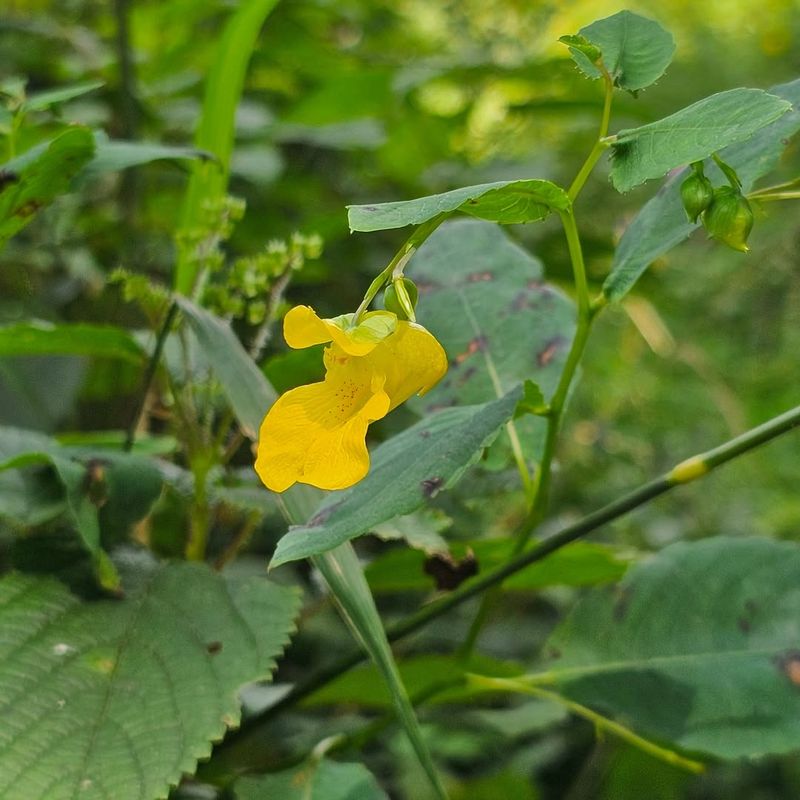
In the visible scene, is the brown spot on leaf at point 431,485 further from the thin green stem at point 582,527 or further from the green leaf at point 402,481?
the thin green stem at point 582,527

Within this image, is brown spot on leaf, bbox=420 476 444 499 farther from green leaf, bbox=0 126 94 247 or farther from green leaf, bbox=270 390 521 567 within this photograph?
green leaf, bbox=0 126 94 247

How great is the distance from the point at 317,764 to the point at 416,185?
1.08 m

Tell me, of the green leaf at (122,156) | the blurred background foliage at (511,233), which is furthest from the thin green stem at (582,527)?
the green leaf at (122,156)

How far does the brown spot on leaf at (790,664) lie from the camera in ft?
2.50

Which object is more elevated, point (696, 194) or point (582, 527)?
point (696, 194)

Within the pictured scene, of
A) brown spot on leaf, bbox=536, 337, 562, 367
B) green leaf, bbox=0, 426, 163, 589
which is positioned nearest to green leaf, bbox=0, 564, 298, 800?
green leaf, bbox=0, 426, 163, 589

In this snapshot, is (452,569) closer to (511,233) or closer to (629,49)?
(629,49)

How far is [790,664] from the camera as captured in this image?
77 centimetres

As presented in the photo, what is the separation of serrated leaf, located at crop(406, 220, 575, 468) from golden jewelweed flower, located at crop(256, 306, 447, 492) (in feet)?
0.93

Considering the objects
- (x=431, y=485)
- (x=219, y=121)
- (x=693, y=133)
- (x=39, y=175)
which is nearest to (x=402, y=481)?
(x=431, y=485)

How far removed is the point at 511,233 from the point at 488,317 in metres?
0.75

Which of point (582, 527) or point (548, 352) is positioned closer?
point (582, 527)

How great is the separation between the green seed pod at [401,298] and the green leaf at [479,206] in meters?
0.05

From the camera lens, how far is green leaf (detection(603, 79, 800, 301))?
0.64 m
